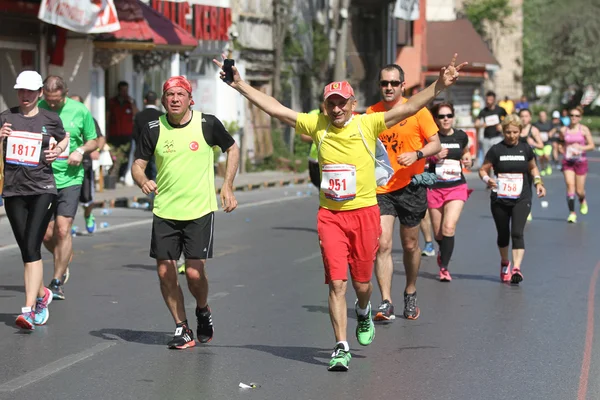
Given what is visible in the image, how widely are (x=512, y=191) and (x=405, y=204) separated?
2.86 meters

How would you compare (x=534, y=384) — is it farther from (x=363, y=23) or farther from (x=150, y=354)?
(x=363, y=23)

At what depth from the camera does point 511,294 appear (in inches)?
464

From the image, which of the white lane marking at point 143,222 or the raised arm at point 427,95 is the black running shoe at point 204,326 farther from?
the white lane marking at point 143,222

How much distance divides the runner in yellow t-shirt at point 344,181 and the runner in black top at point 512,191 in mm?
4454

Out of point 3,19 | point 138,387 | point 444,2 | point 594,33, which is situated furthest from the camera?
point 594,33

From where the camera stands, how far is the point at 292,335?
9406 millimetres

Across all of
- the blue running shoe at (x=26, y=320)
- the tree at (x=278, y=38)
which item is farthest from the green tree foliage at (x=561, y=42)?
the blue running shoe at (x=26, y=320)

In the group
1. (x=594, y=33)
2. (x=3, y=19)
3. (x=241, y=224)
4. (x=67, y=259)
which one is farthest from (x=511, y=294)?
(x=594, y=33)

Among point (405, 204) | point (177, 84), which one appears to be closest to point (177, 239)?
point (177, 84)

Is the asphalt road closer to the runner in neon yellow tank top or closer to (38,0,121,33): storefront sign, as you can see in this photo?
the runner in neon yellow tank top

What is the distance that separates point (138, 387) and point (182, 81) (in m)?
2.16

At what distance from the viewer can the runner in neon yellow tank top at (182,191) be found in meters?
8.59

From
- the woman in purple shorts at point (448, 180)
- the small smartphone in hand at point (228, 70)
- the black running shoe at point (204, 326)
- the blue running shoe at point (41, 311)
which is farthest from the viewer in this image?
the woman in purple shorts at point (448, 180)

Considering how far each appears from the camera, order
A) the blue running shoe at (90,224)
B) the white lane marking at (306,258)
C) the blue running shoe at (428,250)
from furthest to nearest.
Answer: the blue running shoe at (90,224) → the blue running shoe at (428,250) → the white lane marking at (306,258)
